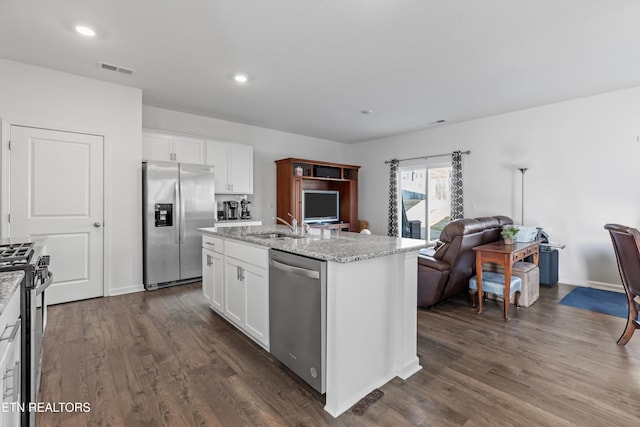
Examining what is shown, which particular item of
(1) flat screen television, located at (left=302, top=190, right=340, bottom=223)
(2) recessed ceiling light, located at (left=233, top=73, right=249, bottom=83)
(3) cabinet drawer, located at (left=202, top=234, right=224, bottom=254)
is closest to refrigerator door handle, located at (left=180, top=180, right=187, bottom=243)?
(3) cabinet drawer, located at (left=202, top=234, right=224, bottom=254)

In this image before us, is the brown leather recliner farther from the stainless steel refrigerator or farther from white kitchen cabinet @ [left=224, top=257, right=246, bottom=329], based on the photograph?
the stainless steel refrigerator

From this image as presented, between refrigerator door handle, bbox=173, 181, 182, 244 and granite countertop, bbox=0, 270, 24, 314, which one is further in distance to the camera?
refrigerator door handle, bbox=173, 181, 182, 244

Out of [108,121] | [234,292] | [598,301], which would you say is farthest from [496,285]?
[108,121]

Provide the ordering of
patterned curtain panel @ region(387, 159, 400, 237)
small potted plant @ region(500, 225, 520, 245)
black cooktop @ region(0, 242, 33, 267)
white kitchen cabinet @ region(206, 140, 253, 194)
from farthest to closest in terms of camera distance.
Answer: patterned curtain panel @ region(387, 159, 400, 237), white kitchen cabinet @ region(206, 140, 253, 194), small potted plant @ region(500, 225, 520, 245), black cooktop @ region(0, 242, 33, 267)

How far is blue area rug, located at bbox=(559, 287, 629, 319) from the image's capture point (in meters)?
3.32

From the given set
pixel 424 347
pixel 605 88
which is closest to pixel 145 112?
pixel 424 347

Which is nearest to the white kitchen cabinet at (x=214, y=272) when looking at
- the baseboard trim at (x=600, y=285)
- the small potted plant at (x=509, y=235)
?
the small potted plant at (x=509, y=235)

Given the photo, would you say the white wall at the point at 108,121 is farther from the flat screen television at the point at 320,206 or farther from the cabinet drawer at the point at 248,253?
the flat screen television at the point at 320,206

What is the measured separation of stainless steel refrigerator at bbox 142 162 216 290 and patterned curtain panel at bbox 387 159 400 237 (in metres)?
3.80

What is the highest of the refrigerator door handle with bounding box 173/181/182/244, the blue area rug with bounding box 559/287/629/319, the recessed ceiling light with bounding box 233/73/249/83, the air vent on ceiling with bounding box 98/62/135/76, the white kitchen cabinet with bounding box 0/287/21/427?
the recessed ceiling light with bounding box 233/73/249/83

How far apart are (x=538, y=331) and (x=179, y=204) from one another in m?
4.41

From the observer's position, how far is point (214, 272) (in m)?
3.12

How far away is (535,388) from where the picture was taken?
1949 millimetres

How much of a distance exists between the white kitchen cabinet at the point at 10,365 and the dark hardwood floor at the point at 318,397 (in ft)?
2.43
